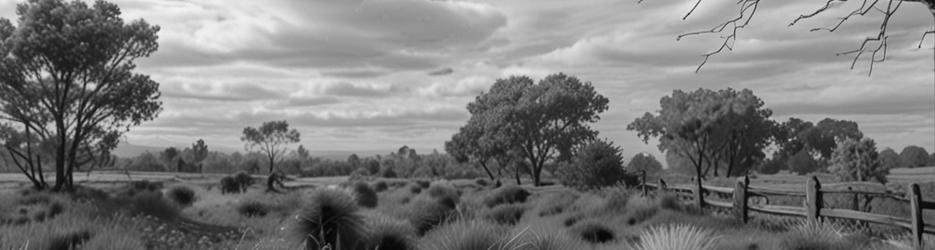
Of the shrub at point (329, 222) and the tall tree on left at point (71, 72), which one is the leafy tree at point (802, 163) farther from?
the shrub at point (329, 222)

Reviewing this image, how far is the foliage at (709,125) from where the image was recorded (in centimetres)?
6066

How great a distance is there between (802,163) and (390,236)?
10682 centimetres

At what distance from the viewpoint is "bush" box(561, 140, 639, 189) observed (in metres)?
28.1

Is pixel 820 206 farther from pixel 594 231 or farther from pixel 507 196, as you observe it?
pixel 507 196

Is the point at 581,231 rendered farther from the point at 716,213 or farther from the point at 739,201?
the point at 716,213

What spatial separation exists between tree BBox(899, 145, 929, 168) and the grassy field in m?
127

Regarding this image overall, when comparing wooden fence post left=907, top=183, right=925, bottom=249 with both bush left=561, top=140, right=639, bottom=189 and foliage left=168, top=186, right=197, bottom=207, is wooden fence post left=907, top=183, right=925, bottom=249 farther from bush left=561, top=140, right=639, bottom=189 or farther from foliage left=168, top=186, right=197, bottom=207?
foliage left=168, top=186, right=197, bottom=207

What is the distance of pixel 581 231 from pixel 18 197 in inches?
778

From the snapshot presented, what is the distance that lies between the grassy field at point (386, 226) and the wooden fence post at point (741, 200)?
458mm

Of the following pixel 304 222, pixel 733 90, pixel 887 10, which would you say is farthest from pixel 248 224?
pixel 733 90

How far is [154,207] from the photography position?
751 inches

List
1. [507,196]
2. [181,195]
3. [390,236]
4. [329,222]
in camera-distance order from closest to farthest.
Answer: [329,222], [390,236], [181,195], [507,196]

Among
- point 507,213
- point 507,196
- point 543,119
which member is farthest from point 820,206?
point 543,119

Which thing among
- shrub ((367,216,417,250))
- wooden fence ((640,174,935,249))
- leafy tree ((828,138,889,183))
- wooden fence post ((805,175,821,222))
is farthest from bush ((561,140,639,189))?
shrub ((367,216,417,250))
